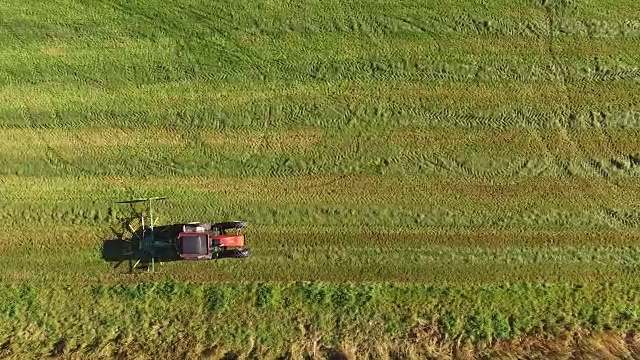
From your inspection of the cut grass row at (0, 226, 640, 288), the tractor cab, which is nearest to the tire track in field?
the cut grass row at (0, 226, 640, 288)

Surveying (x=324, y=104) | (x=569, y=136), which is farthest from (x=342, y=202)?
(x=569, y=136)

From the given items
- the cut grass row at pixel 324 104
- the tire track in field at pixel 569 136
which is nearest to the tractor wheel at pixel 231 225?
the cut grass row at pixel 324 104

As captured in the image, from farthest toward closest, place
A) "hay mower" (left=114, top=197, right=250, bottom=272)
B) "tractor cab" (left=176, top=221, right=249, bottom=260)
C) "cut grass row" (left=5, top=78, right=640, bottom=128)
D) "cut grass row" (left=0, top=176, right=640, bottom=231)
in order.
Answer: "cut grass row" (left=5, top=78, right=640, bottom=128), "cut grass row" (left=0, top=176, right=640, bottom=231), "hay mower" (left=114, top=197, right=250, bottom=272), "tractor cab" (left=176, top=221, right=249, bottom=260)

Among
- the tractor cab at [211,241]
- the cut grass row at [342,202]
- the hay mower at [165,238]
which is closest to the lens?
the tractor cab at [211,241]

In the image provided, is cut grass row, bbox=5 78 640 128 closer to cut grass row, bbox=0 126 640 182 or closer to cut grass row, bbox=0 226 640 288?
cut grass row, bbox=0 126 640 182

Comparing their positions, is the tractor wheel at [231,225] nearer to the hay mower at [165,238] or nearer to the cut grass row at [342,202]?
the hay mower at [165,238]
